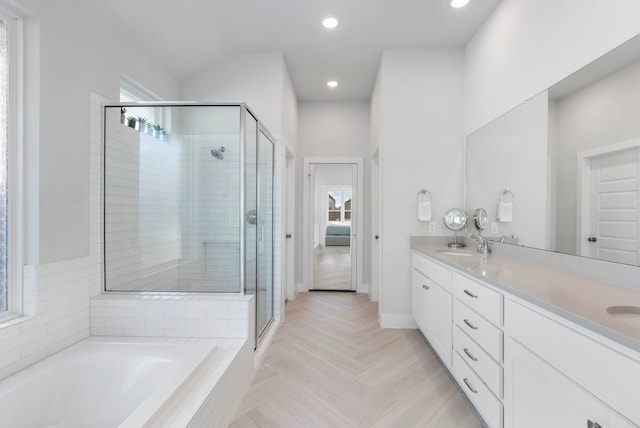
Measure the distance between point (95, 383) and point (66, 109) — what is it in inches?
65.1

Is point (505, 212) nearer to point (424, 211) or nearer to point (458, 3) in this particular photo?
point (424, 211)

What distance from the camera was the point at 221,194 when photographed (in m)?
2.53

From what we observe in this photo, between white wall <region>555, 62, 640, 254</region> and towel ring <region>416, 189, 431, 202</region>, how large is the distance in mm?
1301

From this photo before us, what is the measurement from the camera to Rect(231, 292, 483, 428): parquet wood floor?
5.69 ft

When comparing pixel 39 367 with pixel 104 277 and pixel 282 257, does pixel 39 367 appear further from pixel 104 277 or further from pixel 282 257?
pixel 282 257

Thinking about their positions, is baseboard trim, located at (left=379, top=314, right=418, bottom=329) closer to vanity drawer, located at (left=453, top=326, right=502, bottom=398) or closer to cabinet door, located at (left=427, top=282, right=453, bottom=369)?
cabinet door, located at (left=427, top=282, right=453, bottom=369)

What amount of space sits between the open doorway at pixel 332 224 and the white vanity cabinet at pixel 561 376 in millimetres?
3081

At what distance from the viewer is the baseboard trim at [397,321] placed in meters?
3.07

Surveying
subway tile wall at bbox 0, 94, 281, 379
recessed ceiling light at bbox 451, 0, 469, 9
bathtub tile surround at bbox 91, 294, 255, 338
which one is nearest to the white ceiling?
recessed ceiling light at bbox 451, 0, 469, 9

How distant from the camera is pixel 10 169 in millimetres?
1617

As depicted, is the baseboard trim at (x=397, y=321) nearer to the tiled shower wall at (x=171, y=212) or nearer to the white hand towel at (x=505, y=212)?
the white hand towel at (x=505, y=212)

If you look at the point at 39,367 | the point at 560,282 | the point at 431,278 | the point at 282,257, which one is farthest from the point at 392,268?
the point at 39,367

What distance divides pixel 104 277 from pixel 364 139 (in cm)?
356

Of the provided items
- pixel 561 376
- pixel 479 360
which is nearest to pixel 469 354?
pixel 479 360
